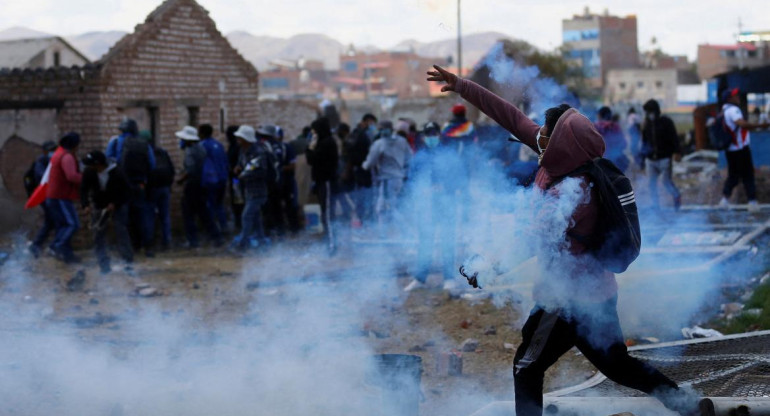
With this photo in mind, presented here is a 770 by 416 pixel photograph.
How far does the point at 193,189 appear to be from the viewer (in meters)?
12.5

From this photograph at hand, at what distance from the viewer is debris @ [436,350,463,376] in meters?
6.12

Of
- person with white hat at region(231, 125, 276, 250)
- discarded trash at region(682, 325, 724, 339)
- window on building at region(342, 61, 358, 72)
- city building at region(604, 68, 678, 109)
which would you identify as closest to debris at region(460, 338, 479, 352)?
discarded trash at region(682, 325, 724, 339)

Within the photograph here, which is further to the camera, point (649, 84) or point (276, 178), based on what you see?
point (649, 84)

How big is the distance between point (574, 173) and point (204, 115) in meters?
11.9

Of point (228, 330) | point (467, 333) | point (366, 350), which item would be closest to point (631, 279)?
point (467, 333)

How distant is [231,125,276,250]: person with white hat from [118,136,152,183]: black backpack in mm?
1227

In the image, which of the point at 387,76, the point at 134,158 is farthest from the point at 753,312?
the point at 387,76

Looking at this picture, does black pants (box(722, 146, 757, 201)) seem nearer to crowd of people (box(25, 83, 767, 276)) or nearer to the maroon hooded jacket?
crowd of people (box(25, 83, 767, 276))

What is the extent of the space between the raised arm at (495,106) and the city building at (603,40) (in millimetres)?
75904

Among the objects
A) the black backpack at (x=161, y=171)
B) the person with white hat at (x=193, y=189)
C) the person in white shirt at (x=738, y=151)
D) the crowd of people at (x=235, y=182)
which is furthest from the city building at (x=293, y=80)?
the person in white shirt at (x=738, y=151)

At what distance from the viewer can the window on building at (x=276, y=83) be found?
91.2 meters

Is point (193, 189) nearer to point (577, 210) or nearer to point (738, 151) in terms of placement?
point (738, 151)

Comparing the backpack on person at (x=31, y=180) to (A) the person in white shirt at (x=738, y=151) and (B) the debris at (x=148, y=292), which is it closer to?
(B) the debris at (x=148, y=292)

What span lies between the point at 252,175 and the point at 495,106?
7087 millimetres
